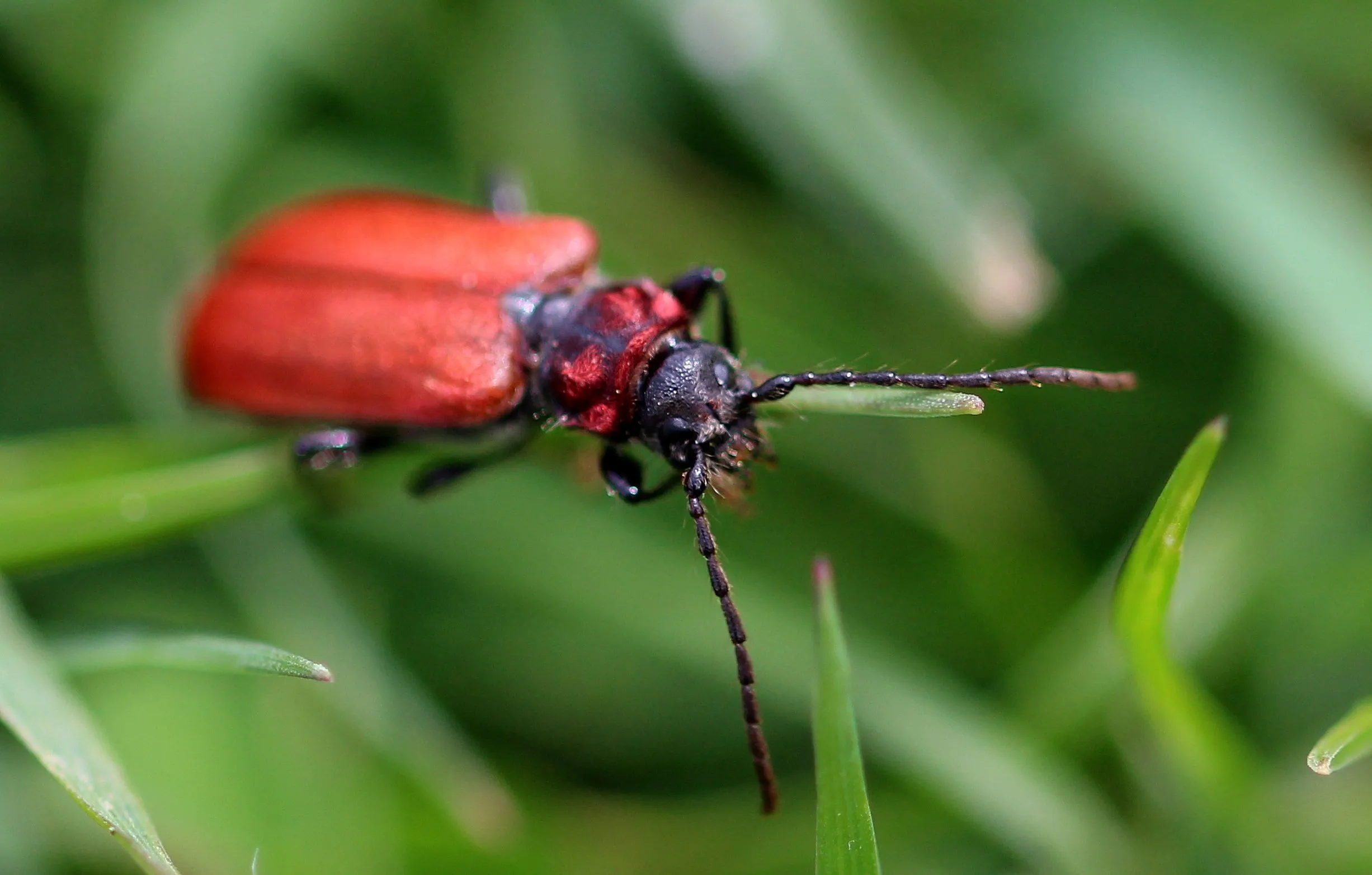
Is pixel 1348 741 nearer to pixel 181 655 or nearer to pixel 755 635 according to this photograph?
pixel 755 635

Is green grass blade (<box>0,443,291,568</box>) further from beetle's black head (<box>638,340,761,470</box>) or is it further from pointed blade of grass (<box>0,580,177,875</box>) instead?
beetle's black head (<box>638,340,761,470</box>)

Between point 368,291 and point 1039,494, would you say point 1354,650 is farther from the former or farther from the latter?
point 368,291

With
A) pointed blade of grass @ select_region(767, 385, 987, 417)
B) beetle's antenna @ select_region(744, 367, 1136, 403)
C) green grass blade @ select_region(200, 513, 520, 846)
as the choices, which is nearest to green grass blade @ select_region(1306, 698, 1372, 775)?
beetle's antenna @ select_region(744, 367, 1136, 403)

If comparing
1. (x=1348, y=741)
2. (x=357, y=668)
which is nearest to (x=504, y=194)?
(x=357, y=668)

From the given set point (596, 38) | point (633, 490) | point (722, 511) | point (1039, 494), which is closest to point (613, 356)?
point (633, 490)

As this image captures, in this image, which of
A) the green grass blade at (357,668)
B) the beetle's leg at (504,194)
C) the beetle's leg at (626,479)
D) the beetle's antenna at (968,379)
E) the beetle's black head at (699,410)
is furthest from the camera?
the beetle's leg at (504,194)

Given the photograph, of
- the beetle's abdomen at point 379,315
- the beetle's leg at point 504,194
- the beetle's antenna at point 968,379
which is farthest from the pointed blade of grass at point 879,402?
the beetle's leg at point 504,194

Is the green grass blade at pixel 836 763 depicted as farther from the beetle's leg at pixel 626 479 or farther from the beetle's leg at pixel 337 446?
the beetle's leg at pixel 337 446
